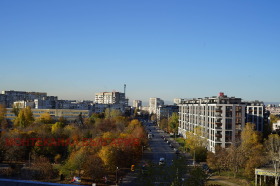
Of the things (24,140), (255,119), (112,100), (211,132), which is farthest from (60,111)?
(112,100)

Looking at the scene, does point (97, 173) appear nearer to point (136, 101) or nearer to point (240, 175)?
point (240, 175)

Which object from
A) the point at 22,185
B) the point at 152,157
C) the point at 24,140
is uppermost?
the point at 22,185

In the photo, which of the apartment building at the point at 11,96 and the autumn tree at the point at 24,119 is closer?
the autumn tree at the point at 24,119

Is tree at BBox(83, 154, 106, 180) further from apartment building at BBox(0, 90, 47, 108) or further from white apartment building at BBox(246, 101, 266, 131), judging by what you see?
apartment building at BBox(0, 90, 47, 108)

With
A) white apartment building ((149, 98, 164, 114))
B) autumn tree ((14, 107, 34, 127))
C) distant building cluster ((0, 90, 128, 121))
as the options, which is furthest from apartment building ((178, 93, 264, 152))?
white apartment building ((149, 98, 164, 114))

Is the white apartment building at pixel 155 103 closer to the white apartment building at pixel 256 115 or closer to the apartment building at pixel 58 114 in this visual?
the apartment building at pixel 58 114

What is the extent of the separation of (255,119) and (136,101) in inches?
4488

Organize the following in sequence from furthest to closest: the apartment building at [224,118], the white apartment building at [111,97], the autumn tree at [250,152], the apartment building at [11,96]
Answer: the white apartment building at [111,97] → the apartment building at [11,96] → the apartment building at [224,118] → the autumn tree at [250,152]

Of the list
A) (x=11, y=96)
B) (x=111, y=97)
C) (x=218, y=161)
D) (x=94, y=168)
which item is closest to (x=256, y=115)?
(x=218, y=161)

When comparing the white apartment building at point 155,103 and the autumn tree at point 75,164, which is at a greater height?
the white apartment building at point 155,103

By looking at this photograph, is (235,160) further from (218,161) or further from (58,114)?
(58,114)

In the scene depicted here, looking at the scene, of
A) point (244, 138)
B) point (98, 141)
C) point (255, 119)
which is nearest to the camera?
point (98, 141)

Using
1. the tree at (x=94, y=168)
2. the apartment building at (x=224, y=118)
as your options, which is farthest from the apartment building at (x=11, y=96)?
the tree at (x=94, y=168)

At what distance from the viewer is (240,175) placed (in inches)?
762
